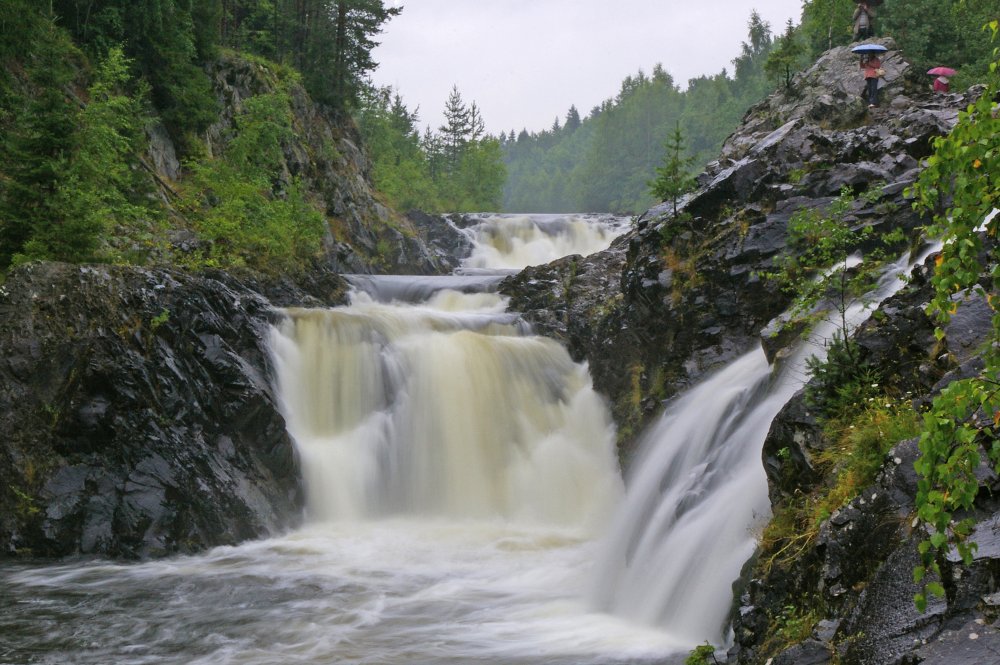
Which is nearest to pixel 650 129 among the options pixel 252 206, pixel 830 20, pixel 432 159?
pixel 432 159

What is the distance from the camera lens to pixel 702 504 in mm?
8719

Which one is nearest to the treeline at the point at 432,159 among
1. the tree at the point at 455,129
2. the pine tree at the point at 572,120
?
the tree at the point at 455,129

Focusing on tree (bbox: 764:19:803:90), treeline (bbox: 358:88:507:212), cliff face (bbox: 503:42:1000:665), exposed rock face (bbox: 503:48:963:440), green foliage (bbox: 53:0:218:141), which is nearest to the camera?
cliff face (bbox: 503:42:1000:665)

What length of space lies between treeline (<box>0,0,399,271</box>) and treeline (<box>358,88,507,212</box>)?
18546 mm

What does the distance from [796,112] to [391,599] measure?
50.7 feet

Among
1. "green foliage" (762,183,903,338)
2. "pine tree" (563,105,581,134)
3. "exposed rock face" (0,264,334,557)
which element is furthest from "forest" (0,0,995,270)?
"pine tree" (563,105,581,134)

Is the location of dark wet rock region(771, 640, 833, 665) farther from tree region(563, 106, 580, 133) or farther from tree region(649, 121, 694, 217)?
tree region(563, 106, 580, 133)

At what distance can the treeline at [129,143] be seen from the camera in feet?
42.2

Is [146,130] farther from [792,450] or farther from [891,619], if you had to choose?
[891,619]

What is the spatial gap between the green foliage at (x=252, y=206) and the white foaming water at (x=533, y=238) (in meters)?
15.4

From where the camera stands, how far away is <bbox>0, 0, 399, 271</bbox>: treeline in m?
12.9

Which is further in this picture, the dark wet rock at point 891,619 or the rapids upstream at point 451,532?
the rapids upstream at point 451,532

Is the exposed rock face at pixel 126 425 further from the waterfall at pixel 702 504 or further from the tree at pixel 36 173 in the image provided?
the waterfall at pixel 702 504

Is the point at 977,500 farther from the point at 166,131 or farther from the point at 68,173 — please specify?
the point at 166,131
